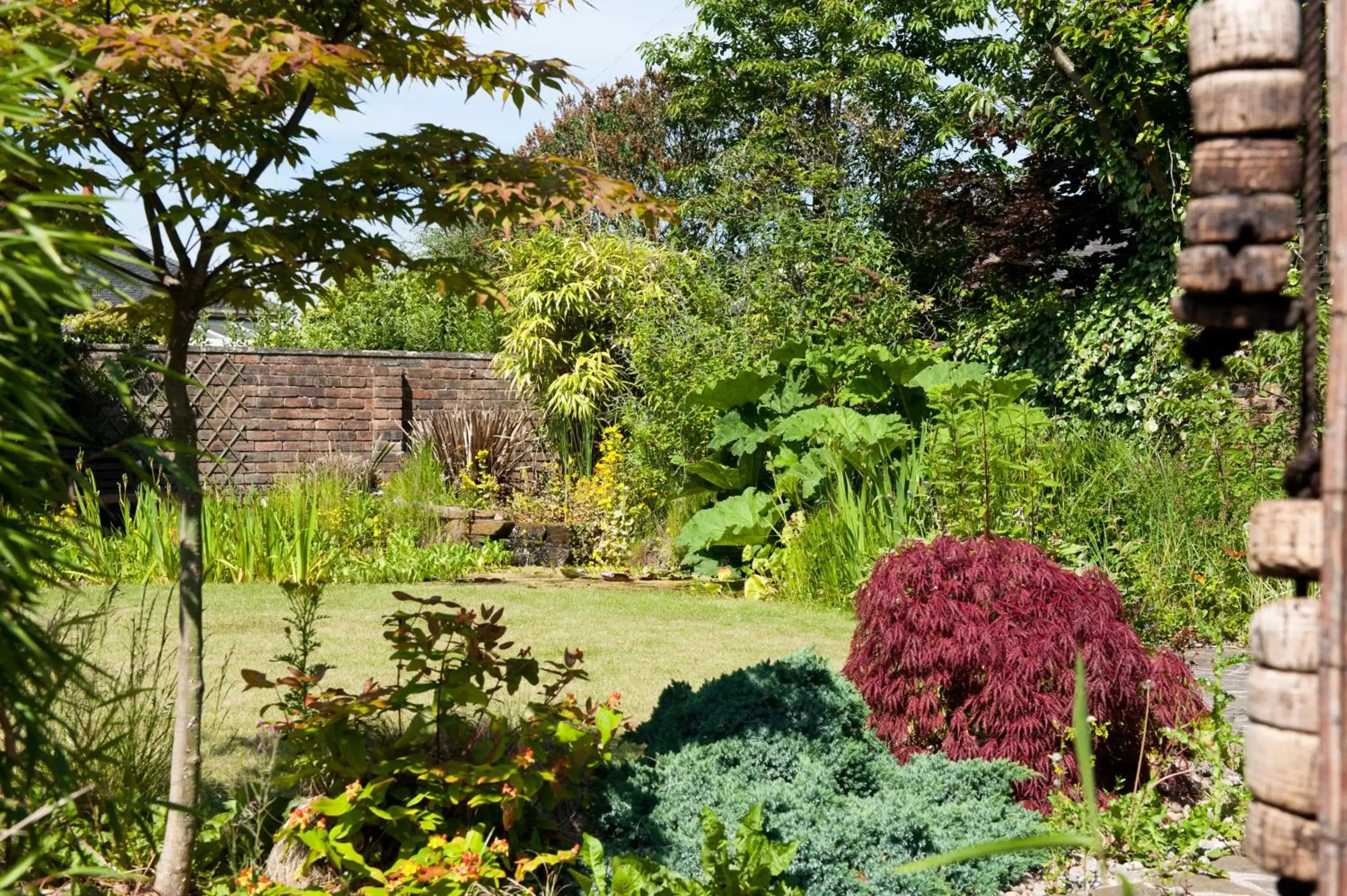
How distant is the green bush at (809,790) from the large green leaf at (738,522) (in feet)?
15.1

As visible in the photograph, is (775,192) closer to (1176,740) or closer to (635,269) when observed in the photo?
(635,269)

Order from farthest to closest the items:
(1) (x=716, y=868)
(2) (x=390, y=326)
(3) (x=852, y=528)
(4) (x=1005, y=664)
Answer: (2) (x=390, y=326) → (3) (x=852, y=528) → (4) (x=1005, y=664) → (1) (x=716, y=868)

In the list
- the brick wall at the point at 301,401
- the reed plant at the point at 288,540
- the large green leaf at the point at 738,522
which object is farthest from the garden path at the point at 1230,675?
the brick wall at the point at 301,401

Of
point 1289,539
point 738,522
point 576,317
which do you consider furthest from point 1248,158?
point 576,317

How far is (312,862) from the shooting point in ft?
10.1

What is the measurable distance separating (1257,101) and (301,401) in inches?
462

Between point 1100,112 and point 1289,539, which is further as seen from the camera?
point 1100,112

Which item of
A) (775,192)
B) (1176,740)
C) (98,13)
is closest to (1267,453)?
(1176,740)

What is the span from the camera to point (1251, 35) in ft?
4.40

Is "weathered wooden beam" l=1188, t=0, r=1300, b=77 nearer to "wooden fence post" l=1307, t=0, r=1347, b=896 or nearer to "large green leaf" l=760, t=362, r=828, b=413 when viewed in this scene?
"wooden fence post" l=1307, t=0, r=1347, b=896

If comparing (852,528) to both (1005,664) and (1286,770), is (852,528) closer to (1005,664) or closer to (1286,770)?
(1005,664)

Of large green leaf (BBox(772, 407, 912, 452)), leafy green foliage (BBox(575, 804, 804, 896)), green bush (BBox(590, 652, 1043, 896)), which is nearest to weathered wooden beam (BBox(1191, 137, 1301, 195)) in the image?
leafy green foliage (BBox(575, 804, 804, 896))

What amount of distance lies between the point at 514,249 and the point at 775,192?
15.5 feet

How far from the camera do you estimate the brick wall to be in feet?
38.7
